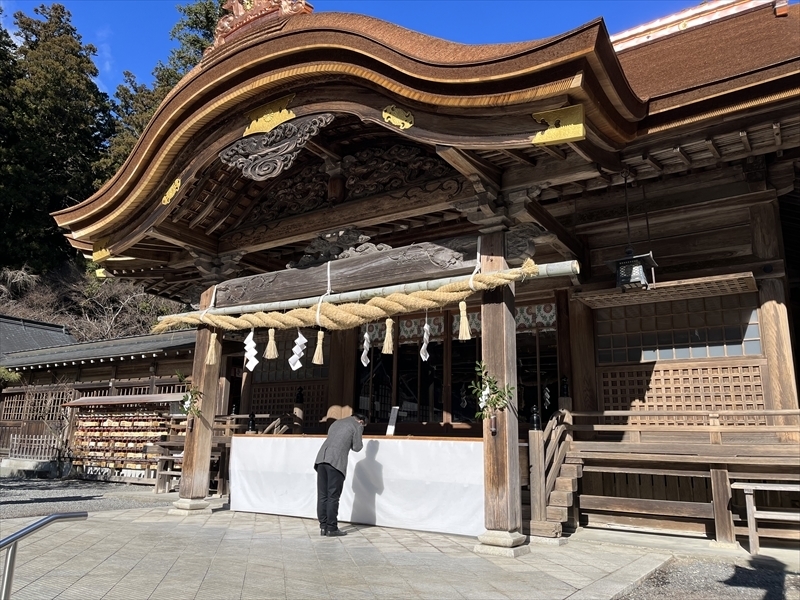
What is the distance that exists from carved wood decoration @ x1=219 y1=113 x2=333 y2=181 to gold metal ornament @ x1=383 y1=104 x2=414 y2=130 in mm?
726

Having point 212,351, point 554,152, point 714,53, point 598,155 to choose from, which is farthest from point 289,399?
point 714,53

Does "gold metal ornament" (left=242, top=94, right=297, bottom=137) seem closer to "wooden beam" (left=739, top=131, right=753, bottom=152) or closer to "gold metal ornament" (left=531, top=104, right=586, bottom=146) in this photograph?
"gold metal ornament" (left=531, top=104, right=586, bottom=146)

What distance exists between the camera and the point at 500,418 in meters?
5.39

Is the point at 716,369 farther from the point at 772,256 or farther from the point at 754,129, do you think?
the point at 754,129

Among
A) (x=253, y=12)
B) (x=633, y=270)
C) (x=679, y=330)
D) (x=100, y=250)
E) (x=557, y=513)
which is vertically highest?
(x=253, y=12)

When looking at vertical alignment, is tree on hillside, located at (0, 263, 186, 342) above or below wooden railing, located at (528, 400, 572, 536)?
above

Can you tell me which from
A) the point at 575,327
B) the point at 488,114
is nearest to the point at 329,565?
the point at 488,114

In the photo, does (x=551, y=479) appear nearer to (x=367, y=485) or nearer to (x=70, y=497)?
(x=367, y=485)

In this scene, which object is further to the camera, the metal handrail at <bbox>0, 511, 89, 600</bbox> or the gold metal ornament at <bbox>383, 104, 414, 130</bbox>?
the gold metal ornament at <bbox>383, 104, 414, 130</bbox>

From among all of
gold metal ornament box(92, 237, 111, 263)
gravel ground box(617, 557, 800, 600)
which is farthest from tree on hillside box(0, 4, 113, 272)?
gravel ground box(617, 557, 800, 600)

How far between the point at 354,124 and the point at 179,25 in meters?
28.3

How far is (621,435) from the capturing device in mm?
7035

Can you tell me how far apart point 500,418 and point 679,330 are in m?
2.90

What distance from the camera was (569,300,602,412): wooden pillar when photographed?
7293mm
